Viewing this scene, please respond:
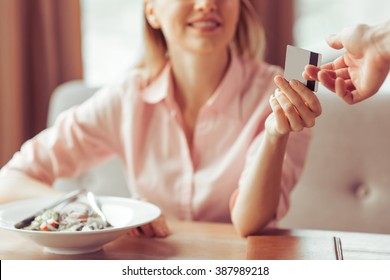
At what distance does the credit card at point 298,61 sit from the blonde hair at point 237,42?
0.57m

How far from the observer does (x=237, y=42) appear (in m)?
1.22

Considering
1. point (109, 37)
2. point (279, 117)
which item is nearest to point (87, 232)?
point (279, 117)

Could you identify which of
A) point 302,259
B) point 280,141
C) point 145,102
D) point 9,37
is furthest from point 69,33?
point 302,259

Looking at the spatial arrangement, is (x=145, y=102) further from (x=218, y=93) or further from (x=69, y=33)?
(x=69, y=33)

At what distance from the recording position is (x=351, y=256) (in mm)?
725

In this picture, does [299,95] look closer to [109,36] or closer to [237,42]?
[237,42]

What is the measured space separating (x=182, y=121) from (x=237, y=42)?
22cm

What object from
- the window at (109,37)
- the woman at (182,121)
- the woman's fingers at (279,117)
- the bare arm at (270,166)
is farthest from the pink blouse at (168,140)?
the window at (109,37)

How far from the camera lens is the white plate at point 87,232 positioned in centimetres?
70

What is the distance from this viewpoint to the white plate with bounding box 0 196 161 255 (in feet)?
2.30

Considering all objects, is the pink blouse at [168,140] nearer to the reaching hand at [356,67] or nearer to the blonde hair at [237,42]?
the blonde hair at [237,42]

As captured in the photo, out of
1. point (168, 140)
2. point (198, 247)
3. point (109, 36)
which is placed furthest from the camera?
point (109, 36)

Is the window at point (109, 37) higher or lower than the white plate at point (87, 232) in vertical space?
higher
